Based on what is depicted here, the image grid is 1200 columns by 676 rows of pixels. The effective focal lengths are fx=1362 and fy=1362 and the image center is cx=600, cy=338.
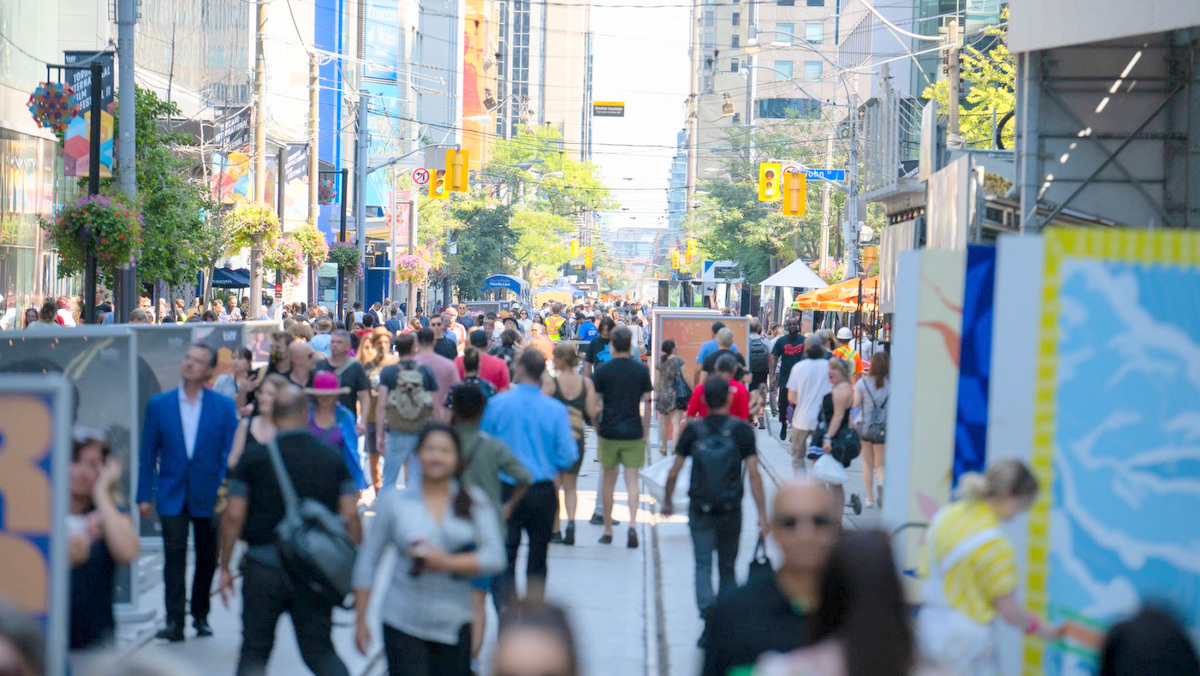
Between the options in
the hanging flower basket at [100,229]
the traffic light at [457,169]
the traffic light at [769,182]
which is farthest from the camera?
the traffic light at [457,169]

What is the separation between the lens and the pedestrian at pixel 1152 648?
370 centimetres

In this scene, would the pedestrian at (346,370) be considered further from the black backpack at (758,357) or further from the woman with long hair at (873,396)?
the black backpack at (758,357)

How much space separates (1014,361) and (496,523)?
2638 millimetres

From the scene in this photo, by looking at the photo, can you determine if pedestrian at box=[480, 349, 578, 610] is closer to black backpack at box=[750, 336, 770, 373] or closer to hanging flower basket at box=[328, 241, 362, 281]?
black backpack at box=[750, 336, 770, 373]

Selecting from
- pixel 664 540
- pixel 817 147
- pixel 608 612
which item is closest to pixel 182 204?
pixel 664 540

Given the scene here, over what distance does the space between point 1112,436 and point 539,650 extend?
161 inches

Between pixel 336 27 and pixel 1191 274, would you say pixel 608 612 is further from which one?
pixel 336 27

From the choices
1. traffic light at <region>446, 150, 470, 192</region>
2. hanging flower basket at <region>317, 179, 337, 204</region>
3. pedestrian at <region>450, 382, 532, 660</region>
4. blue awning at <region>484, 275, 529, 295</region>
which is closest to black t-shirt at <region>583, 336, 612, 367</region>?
pedestrian at <region>450, 382, 532, 660</region>

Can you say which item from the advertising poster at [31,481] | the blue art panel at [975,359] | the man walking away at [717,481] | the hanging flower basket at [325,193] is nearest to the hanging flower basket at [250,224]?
the hanging flower basket at [325,193]

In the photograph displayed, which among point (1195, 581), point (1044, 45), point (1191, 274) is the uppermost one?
point (1044, 45)

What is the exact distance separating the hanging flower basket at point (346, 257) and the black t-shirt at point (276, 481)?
3051 centimetres

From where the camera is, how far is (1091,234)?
651 centimetres

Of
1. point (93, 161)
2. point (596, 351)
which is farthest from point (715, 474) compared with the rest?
point (93, 161)

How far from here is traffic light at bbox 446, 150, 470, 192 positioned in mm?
42469
